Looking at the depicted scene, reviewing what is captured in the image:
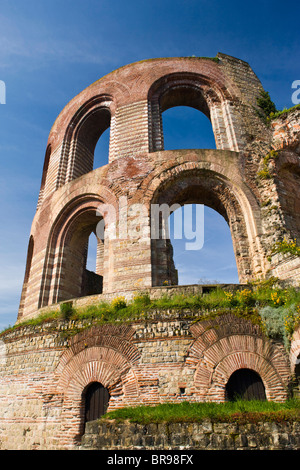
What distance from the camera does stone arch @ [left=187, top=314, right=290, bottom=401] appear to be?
5.89 metres

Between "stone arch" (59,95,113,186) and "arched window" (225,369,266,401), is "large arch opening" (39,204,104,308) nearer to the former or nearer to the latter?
"stone arch" (59,95,113,186)

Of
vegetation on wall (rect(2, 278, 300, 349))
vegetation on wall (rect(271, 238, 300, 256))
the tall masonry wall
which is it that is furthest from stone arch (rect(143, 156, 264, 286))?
vegetation on wall (rect(2, 278, 300, 349))

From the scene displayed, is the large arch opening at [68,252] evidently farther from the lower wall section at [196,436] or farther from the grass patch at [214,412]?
the lower wall section at [196,436]

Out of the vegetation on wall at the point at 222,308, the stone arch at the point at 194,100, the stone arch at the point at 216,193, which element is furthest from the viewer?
the stone arch at the point at 194,100

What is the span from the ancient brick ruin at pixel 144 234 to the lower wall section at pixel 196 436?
4.75ft

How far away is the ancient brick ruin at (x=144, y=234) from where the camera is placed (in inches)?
247

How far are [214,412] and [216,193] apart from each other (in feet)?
21.0

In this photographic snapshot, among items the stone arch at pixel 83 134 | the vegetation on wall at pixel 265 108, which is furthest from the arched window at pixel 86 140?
the vegetation on wall at pixel 265 108

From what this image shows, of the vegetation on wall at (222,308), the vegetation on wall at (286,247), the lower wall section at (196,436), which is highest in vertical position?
the vegetation on wall at (286,247)

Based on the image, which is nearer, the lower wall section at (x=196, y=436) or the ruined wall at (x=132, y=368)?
the lower wall section at (x=196, y=436)

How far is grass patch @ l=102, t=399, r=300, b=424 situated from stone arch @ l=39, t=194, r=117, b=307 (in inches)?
205

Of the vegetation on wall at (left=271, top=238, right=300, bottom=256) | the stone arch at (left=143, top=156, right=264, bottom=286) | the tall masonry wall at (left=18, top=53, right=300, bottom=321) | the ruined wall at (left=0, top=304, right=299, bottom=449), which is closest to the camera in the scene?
the ruined wall at (left=0, top=304, right=299, bottom=449)

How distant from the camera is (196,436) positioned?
14.4 ft
